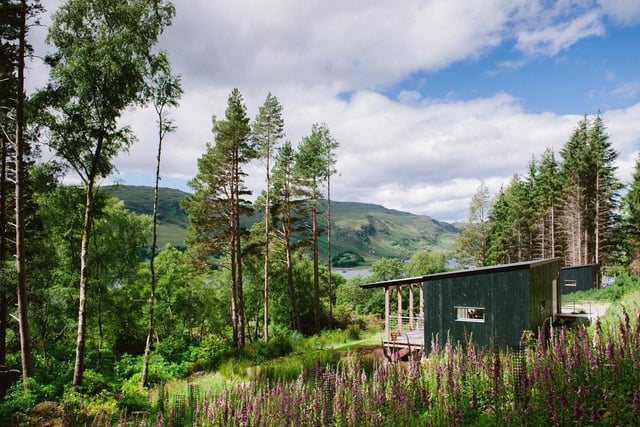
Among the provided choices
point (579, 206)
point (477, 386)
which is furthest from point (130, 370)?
point (579, 206)

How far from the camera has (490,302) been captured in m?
15.0

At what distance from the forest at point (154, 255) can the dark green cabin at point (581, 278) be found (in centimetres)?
365

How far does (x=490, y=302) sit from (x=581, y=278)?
850 inches

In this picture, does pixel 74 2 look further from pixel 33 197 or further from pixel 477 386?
pixel 477 386

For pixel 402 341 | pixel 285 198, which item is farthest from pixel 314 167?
pixel 402 341

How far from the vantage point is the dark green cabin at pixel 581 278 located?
29.8m

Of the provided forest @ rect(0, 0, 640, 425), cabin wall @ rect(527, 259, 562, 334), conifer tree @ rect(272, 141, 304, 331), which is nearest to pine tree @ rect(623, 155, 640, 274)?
forest @ rect(0, 0, 640, 425)

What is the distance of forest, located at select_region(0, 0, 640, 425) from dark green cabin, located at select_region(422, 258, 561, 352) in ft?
15.7

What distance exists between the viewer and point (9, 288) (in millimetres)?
12945

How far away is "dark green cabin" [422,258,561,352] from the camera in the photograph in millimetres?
14352

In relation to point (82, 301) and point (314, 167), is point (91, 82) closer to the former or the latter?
point (82, 301)

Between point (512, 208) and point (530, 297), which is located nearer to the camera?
point (530, 297)

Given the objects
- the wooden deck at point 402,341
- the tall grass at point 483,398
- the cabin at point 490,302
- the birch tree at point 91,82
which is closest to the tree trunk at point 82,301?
the birch tree at point 91,82

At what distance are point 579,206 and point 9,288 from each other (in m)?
41.3
